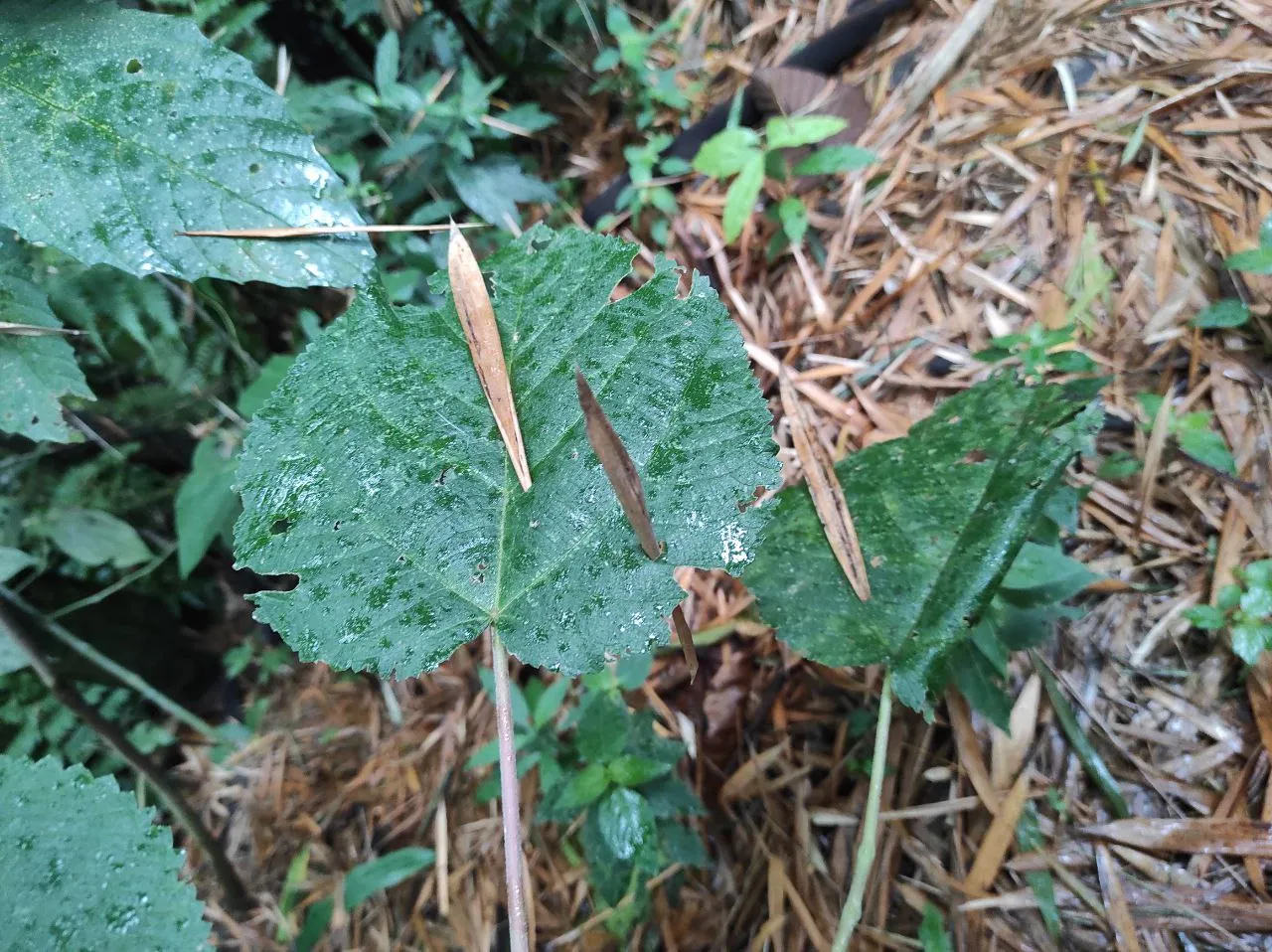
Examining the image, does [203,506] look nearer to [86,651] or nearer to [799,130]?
[86,651]

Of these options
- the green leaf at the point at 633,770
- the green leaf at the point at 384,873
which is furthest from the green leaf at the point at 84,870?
the green leaf at the point at 384,873

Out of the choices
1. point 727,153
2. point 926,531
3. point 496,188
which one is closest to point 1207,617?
point 926,531

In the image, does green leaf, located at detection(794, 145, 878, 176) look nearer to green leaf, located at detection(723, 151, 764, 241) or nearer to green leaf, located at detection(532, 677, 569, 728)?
green leaf, located at detection(723, 151, 764, 241)

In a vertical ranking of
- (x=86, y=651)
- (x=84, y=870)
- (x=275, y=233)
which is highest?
(x=275, y=233)

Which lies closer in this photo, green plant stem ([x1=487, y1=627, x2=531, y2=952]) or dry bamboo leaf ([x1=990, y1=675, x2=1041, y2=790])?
green plant stem ([x1=487, y1=627, x2=531, y2=952])

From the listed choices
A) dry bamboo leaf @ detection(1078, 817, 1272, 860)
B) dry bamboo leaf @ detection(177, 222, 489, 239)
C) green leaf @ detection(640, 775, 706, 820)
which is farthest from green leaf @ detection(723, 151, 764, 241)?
dry bamboo leaf @ detection(1078, 817, 1272, 860)

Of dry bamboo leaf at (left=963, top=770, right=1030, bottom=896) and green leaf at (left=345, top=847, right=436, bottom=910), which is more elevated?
dry bamboo leaf at (left=963, top=770, right=1030, bottom=896)
